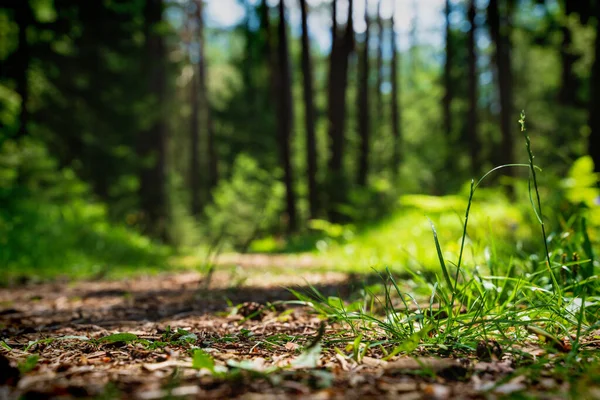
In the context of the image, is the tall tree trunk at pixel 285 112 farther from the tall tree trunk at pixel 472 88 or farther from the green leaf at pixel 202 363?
the green leaf at pixel 202 363

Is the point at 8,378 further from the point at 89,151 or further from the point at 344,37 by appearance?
the point at 344,37

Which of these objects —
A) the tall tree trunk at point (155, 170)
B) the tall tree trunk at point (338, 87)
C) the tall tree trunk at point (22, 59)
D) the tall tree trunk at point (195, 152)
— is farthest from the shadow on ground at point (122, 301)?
the tall tree trunk at point (195, 152)

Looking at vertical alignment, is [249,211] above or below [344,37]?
below

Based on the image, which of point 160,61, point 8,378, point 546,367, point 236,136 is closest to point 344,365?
point 546,367

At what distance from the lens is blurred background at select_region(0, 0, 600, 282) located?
21.6ft

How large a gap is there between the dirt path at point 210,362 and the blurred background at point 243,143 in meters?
0.77

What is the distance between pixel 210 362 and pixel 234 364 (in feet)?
0.22

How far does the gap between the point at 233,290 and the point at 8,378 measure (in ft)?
7.09

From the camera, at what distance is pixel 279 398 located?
108 centimetres

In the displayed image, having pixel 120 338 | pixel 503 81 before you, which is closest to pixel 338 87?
pixel 503 81

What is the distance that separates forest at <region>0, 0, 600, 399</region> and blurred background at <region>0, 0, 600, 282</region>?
0.19 feet

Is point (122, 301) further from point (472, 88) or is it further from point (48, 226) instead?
point (472, 88)

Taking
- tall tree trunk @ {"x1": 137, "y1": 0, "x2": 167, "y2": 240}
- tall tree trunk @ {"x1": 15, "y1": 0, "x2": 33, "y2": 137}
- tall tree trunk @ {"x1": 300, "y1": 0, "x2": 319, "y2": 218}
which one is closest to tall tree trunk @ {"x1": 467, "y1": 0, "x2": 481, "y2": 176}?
tall tree trunk @ {"x1": 300, "y1": 0, "x2": 319, "y2": 218}

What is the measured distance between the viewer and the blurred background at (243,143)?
6.60 meters
